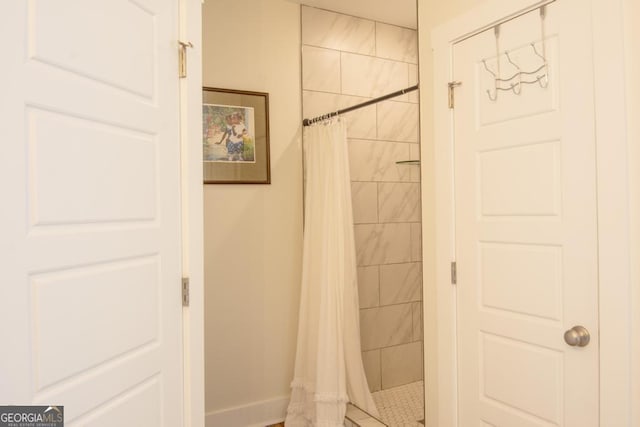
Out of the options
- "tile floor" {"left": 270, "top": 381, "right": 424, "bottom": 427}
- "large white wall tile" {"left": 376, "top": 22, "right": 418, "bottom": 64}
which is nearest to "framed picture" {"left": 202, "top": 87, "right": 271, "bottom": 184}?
"large white wall tile" {"left": 376, "top": 22, "right": 418, "bottom": 64}

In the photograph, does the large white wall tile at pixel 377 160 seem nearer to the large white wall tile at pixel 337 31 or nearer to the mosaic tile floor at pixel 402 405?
the large white wall tile at pixel 337 31

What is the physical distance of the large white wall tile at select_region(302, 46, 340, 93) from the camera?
311 cm

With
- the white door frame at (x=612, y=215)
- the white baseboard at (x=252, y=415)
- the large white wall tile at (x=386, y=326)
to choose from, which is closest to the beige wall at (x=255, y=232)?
the white baseboard at (x=252, y=415)

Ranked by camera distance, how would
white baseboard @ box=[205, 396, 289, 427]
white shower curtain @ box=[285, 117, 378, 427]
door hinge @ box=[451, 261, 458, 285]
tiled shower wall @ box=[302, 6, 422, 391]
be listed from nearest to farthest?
door hinge @ box=[451, 261, 458, 285]
white shower curtain @ box=[285, 117, 378, 427]
white baseboard @ box=[205, 396, 289, 427]
tiled shower wall @ box=[302, 6, 422, 391]

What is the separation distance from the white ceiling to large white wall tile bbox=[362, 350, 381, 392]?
8.07 feet

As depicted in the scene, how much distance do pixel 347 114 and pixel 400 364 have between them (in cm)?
191

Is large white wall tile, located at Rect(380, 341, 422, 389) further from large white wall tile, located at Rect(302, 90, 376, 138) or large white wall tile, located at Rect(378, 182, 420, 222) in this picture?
large white wall tile, located at Rect(302, 90, 376, 138)

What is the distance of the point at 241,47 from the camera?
288 cm

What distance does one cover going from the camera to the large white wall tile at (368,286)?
3.24m
